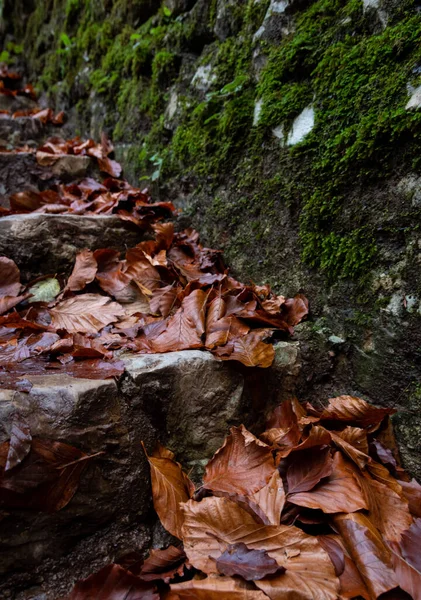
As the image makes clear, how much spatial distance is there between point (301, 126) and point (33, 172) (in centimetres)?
211

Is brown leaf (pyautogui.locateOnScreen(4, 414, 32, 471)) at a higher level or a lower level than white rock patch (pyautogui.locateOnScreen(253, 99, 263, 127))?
lower

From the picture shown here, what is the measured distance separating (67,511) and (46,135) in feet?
13.5

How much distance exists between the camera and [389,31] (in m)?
1.28

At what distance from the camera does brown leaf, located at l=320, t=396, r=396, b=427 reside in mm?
1261

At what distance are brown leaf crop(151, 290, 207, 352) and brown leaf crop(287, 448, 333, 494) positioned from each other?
493 mm

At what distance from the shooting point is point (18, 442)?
3.22ft

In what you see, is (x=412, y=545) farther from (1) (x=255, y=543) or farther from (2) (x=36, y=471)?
(2) (x=36, y=471)

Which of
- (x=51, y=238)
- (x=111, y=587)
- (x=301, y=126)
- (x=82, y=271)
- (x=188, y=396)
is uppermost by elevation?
(x=301, y=126)

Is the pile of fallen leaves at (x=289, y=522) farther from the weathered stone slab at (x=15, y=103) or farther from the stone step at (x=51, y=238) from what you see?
the weathered stone slab at (x=15, y=103)

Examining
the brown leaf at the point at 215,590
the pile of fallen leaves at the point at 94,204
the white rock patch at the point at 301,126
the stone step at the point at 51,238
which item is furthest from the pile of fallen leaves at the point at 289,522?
the pile of fallen leaves at the point at 94,204

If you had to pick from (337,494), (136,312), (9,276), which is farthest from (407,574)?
(9,276)

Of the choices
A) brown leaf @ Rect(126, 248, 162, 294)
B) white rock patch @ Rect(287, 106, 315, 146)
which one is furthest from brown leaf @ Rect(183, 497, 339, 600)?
white rock patch @ Rect(287, 106, 315, 146)

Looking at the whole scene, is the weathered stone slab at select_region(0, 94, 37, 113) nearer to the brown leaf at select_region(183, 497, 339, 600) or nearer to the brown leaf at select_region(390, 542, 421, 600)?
the brown leaf at select_region(183, 497, 339, 600)

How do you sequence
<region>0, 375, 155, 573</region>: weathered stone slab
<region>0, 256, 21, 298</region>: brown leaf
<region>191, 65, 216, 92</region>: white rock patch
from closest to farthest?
<region>0, 375, 155, 573</region>: weathered stone slab < <region>0, 256, 21, 298</region>: brown leaf < <region>191, 65, 216, 92</region>: white rock patch
